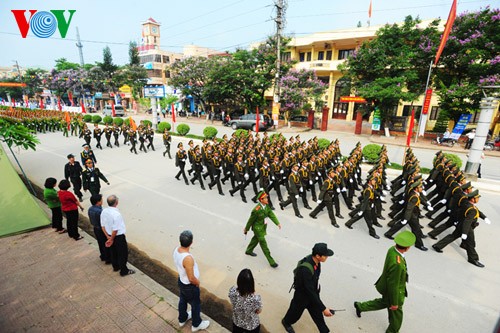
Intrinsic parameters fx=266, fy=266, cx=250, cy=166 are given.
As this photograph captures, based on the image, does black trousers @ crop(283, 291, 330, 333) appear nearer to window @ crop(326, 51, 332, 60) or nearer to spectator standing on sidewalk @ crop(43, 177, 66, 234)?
spectator standing on sidewalk @ crop(43, 177, 66, 234)

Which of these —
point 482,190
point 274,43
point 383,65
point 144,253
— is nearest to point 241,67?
point 274,43

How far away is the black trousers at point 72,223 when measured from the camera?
581 cm

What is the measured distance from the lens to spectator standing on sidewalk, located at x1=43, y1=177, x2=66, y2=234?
574 centimetres

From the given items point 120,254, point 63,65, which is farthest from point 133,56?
point 120,254

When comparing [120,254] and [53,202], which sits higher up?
[53,202]

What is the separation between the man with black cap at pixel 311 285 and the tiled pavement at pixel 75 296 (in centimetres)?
119

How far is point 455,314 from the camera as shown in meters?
4.20

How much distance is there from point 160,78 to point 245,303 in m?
59.9

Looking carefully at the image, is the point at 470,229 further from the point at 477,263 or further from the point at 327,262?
the point at 327,262

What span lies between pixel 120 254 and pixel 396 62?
21867mm

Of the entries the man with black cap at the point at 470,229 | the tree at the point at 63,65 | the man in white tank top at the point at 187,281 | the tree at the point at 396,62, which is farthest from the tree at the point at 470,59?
the tree at the point at 63,65

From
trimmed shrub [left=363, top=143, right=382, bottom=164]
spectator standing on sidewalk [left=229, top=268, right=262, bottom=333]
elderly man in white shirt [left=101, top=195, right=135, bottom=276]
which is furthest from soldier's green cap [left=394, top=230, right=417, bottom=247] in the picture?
trimmed shrub [left=363, top=143, right=382, bottom=164]

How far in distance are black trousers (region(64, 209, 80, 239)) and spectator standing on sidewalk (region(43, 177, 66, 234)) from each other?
52 centimetres

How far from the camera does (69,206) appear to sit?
18.8 ft
